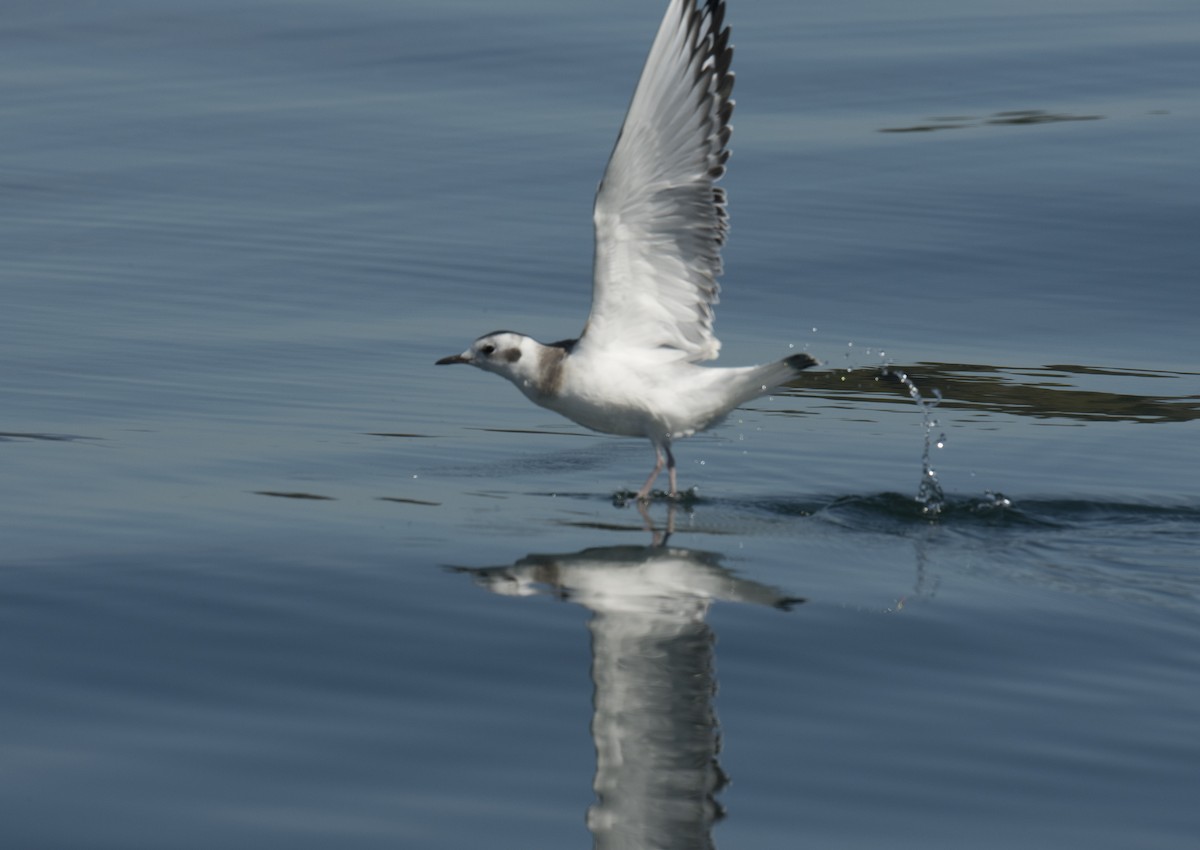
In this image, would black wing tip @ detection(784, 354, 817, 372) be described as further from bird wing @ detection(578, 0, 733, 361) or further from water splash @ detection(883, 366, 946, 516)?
water splash @ detection(883, 366, 946, 516)

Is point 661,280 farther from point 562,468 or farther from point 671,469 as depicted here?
point 562,468

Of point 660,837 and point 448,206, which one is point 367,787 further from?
point 448,206

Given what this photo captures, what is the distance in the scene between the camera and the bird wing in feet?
31.6

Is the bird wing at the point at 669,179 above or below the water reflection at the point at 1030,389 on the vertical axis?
A: above

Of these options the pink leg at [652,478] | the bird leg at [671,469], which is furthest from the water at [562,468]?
the bird leg at [671,469]

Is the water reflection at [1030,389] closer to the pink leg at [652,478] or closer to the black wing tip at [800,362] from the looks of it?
the pink leg at [652,478]

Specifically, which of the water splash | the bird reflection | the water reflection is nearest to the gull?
the water splash

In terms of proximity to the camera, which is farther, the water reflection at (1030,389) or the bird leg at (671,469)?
the water reflection at (1030,389)

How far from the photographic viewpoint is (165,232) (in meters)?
16.6

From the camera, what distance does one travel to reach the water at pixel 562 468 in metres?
6.25

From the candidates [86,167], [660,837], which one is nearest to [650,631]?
[660,837]

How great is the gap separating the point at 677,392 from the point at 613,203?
1283 mm

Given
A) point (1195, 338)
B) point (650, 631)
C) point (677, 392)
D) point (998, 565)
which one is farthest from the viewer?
point (1195, 338)

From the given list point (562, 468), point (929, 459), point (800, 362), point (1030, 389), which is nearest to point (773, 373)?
point (800, 362)
